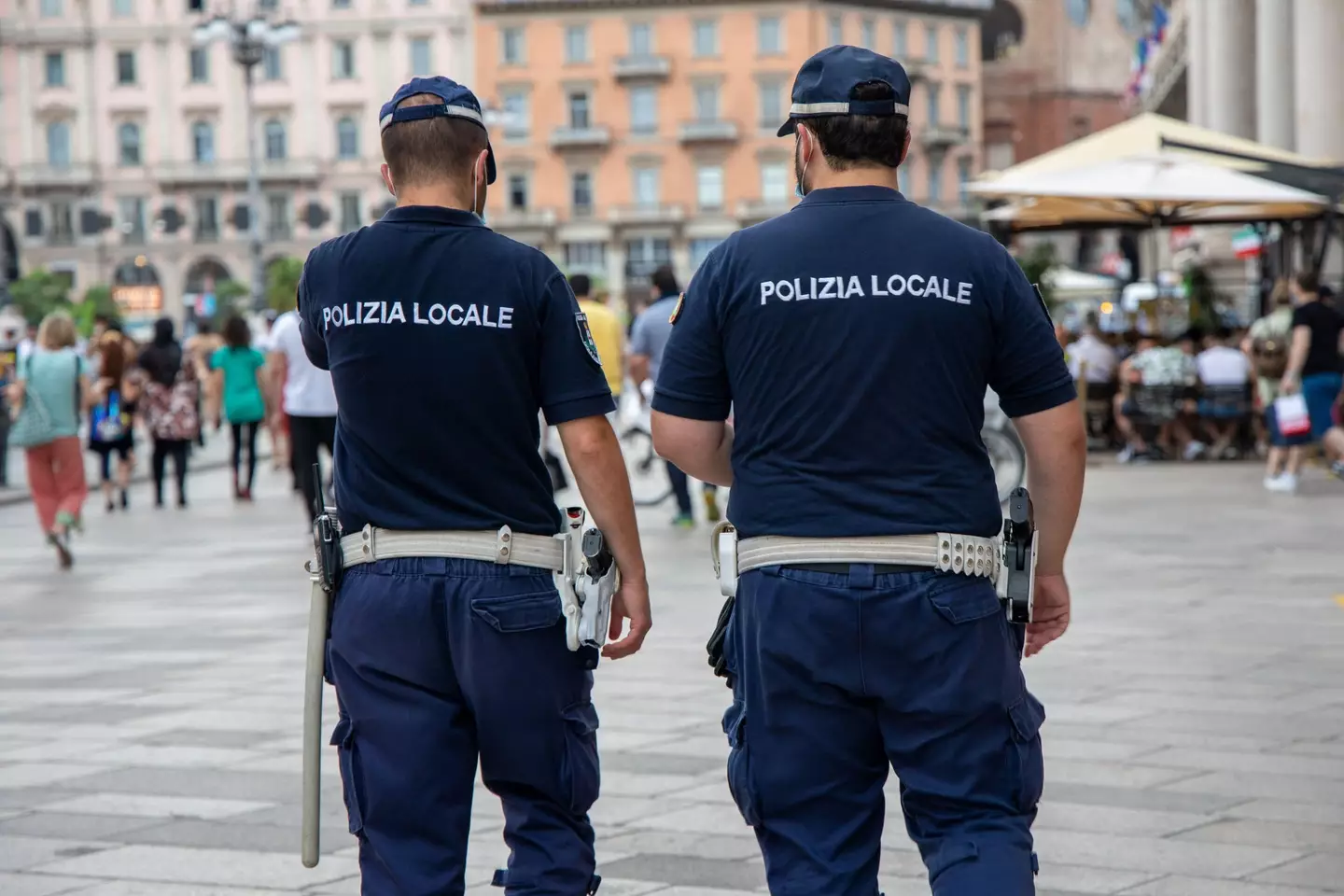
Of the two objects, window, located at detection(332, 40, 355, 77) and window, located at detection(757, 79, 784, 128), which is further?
window, located at detection(332, 40, 355, 77)

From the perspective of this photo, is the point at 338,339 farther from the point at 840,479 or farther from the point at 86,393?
the point at 86,393

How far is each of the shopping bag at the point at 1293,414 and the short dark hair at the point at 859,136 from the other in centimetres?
1244

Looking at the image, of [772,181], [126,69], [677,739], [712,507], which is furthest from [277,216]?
[677,739]

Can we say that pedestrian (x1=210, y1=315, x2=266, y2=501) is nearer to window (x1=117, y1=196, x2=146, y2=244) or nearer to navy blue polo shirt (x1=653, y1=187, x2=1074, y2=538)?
navy blue polo shirt (x1=653, y1=187, x2=1074, y2=538)

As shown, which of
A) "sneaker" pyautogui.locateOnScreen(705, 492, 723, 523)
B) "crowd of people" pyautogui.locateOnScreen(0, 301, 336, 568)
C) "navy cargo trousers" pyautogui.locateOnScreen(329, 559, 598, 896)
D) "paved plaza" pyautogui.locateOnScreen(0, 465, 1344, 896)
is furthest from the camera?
"sneaker" pyautogui.locateOnScreen(705, 492, 723, 523)

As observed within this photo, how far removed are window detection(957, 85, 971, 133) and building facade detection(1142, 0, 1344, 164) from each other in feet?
182

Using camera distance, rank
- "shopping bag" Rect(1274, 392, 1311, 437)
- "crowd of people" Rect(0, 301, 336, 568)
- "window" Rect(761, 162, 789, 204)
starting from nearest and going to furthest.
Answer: "crowd of people" Rect(0, 301, 336, 568), "shopping bag" Rect(1274, 392, 1311, 437), "window" Rect(761, 162, 789, 204)

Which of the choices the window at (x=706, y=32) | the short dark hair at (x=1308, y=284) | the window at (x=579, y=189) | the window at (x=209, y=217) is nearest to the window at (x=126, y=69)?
the window at (x=209, y=217)

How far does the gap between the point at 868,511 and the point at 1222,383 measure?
16588mm

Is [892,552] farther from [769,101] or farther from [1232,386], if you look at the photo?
[769,101]

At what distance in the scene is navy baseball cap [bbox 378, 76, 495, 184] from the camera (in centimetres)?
366

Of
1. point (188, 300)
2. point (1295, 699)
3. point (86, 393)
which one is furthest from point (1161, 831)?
point (188, 300)

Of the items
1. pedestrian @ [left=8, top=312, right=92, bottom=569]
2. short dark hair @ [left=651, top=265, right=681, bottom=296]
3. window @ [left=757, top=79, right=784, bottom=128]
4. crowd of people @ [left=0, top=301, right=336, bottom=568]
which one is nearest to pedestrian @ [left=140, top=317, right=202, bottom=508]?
crowd of people @ [left=0, top=301, right=336, bottom=568]

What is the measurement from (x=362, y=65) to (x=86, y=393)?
251 feet
